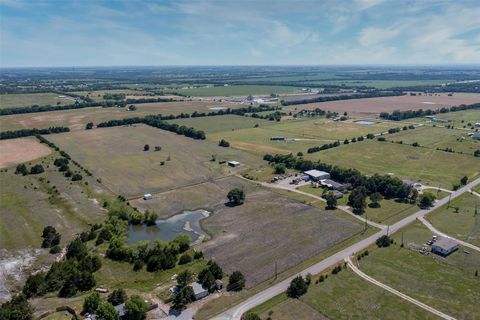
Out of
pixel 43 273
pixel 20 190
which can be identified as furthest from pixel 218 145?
pixel 43 273

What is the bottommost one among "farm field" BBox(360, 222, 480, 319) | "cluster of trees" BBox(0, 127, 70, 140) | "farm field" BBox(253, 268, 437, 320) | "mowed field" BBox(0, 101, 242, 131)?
"farm field" BBox(253, 268, 437, 320)

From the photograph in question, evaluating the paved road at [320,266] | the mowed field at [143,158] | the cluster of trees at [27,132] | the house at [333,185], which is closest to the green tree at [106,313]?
the paved road at [320,266]

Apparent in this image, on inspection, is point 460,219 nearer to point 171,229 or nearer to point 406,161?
point 406,161

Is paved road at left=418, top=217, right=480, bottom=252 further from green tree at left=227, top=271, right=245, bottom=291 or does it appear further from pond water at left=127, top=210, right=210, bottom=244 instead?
pond water at left=127, top=210, right=210, bottom=244

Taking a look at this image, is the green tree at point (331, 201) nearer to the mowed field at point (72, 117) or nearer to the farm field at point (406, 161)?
the farm field at point (406, 161)

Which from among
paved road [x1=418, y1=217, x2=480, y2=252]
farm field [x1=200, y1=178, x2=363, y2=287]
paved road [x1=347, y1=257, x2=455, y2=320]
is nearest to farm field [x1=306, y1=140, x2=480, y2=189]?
paved road [x1=418, y1=217, x2=480, y2=252]

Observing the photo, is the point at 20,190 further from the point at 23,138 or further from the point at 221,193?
the point at 23,138
